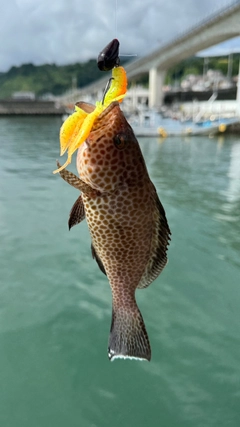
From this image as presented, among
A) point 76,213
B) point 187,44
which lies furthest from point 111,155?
point 187,44

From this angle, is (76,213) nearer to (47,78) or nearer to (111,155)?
(111,155)

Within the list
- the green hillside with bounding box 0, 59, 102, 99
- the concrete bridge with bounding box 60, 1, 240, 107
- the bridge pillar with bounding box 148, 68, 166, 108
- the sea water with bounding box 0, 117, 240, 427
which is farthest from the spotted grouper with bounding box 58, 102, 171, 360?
the green hillside with bounding box 0, 59, 102, 99

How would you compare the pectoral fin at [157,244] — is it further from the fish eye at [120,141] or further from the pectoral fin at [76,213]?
the pectoral fin at [76,213]

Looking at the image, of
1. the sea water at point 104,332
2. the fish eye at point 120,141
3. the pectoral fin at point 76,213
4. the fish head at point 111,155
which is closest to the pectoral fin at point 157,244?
the fish head at point 111,155

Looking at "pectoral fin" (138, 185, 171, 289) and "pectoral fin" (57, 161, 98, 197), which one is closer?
"pectoral fin" (57, 161, 98, 197)

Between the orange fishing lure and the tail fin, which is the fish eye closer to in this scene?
the orange fishing lure

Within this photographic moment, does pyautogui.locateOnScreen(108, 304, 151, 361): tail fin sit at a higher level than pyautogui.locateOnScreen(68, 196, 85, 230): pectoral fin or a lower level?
lower

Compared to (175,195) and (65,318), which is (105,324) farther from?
(175,195)
